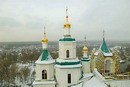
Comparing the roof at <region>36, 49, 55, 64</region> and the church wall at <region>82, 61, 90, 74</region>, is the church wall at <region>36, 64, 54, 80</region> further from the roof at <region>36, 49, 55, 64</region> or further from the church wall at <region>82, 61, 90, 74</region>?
the church wall at <region>82, 61, 90, 74</region>

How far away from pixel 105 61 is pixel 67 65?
5772mm

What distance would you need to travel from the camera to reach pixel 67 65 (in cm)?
1502

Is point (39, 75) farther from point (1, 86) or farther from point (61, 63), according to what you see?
point (1, 86)

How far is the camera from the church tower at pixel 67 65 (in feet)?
49.1

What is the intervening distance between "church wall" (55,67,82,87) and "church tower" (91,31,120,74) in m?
3.20

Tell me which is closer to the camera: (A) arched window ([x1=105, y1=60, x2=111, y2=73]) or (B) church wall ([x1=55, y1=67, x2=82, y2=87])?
(B) church wall ([x1=55, y1=67, x2=82, y2=87])

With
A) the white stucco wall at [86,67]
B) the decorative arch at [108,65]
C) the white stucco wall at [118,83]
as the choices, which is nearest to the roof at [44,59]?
the white stucco wall at [86,67]

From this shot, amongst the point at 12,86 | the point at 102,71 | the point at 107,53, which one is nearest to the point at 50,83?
the point at 102,71

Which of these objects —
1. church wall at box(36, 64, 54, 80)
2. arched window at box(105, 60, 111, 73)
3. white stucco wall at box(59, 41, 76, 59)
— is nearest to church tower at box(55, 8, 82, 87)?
white stucco wall at box(59, 41, 76, 59)

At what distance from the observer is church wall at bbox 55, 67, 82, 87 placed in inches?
589

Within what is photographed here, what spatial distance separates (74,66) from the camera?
49.1 feet

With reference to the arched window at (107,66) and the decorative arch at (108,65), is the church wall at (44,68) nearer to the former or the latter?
the decorative arch at (108,65)

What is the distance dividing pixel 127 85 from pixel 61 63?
6.66 m

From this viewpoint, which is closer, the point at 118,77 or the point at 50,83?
the point at 118,77
